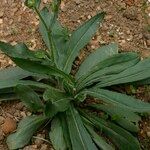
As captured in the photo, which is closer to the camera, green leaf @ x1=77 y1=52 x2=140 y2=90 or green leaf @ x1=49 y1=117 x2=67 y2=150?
green leaf @ x1=49 y1=117 x2=67 y2=150

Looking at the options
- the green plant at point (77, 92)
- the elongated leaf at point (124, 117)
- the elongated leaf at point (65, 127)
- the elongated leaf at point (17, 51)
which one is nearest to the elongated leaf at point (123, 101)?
the green plant at point (77, 92)

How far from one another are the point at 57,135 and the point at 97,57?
29.0 inches

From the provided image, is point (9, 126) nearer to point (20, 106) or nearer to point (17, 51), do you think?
point (20, 106)

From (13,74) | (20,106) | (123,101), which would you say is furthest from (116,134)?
(13,74)

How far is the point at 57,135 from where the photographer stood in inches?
128

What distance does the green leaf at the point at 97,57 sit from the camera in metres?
3.60

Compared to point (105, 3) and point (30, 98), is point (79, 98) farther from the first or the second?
point (105, 3)

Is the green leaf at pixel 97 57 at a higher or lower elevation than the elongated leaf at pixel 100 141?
higher

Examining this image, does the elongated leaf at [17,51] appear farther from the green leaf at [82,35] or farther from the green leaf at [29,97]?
the green leaf at [82,35]

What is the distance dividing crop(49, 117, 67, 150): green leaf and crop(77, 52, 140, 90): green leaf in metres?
0.31

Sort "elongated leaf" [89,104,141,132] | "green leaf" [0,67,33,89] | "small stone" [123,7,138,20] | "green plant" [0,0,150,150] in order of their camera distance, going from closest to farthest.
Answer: "green plant" [0,0,150,150], "elongated leaf" [89,104,141,132], "green leaf" [0,67,33,89], "small stone" [123,7,138,20]

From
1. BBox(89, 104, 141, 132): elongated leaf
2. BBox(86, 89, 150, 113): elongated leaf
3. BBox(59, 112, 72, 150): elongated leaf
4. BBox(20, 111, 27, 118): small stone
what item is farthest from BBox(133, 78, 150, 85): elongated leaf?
BBox(20, 111, 27, 118): small stone

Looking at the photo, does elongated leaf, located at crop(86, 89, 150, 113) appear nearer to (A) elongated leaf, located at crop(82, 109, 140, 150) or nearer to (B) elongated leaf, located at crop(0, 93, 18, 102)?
(A) elongated leaf, located at crop(82, 109, 140, 150)

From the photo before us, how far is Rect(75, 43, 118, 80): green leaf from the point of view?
3.60 m
